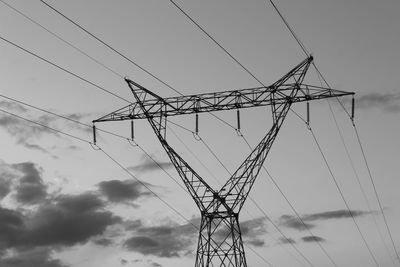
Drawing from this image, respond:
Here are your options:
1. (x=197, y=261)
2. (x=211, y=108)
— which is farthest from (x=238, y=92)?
(x=197, y=261)

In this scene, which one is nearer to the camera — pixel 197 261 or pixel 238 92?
pixel 238 92

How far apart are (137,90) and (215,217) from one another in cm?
898

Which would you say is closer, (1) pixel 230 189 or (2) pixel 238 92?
(2) pixel 238 92

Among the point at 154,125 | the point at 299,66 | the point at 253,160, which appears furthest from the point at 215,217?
the point at 299,66

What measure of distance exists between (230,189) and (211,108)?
5.50 metres

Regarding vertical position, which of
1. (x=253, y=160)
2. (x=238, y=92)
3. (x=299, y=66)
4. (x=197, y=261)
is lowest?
(x=197, y=261)

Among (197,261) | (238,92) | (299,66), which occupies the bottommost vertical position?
(197,261)

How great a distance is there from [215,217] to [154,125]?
676 centimetres

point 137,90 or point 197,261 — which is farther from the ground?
point 137,90

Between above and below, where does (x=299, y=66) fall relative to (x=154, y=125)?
above

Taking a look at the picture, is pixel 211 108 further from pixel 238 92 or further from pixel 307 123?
pixel 307 123

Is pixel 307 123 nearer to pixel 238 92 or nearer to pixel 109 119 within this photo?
pixel 238 92

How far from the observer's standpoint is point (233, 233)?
121 ft

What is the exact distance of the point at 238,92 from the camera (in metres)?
34.4
